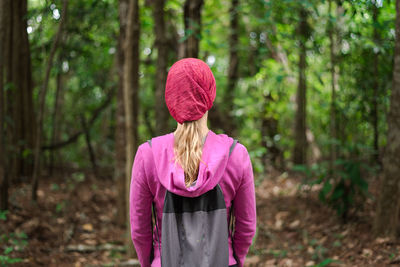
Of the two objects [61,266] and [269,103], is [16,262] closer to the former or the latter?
[61,266]

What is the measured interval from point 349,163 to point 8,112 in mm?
6192

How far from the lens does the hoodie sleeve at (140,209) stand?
6.82ft

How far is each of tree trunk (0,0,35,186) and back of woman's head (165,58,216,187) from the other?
19.4ft

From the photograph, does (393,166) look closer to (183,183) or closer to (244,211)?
(244,211)

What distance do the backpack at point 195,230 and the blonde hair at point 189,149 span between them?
13cm

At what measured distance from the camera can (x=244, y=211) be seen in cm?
219

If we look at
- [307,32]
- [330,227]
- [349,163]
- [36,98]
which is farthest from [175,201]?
[36,98]

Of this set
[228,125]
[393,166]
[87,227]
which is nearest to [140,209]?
[393,166]

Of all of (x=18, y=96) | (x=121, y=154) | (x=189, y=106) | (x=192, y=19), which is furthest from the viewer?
(x=18, y=96)

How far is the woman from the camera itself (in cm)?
193

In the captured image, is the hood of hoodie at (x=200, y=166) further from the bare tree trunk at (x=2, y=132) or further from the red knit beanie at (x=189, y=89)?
the bare tree trunk at (x=2, y=132)

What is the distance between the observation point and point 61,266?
197 inches

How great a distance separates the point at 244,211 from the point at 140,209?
1.92ft

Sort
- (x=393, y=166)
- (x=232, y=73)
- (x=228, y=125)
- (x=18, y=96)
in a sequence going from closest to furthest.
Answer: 1. (x=393, y=166)
2. (x=18, y=96)
3. (x=228, y=125)
4. (x=232, y=73)
